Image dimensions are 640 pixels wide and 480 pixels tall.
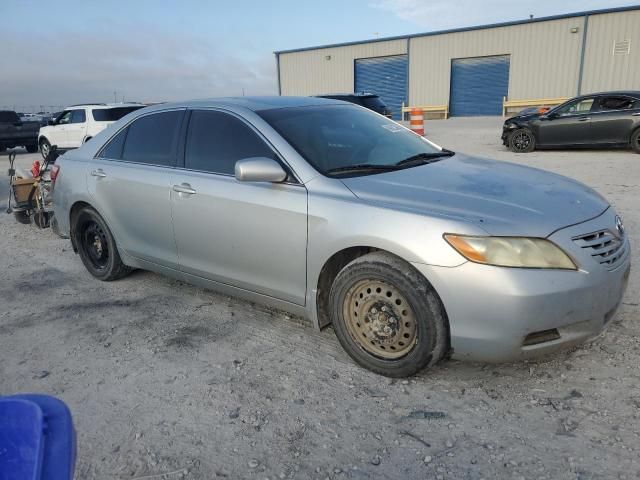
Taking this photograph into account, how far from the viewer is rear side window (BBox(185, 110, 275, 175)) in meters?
3.47

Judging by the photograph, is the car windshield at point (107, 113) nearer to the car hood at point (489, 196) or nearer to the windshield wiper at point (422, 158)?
the windshield wiper at point (422, 158)

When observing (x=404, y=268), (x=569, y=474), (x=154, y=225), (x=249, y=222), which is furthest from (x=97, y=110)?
(x=569, y=474)

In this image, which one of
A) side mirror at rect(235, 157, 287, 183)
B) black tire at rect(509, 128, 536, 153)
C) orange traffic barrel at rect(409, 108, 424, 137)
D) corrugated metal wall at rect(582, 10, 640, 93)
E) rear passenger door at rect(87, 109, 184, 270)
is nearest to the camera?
side mirror at rect(235, 157, 287, 183)

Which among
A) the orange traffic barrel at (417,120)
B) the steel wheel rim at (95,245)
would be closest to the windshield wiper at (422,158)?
the steel wheel rim at (95,245)

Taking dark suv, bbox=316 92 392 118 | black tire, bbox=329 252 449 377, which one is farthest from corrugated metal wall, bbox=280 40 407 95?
black tire, bbox=329 252 449 377

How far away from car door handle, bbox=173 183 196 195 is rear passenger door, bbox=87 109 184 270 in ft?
0.35

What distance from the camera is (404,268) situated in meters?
2.73

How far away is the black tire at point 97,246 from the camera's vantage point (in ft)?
14.9

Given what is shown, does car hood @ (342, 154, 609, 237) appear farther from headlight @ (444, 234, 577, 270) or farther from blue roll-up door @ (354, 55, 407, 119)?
blue roll-up door @ (354, 55, 407, 119)

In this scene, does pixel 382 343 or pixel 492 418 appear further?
pixel 382 343

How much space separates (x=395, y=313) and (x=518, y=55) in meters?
31.8

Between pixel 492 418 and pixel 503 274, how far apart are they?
73 centimetres

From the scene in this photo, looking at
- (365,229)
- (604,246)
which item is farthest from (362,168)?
(604,246)

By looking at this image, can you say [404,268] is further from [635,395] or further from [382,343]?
[635,395]
